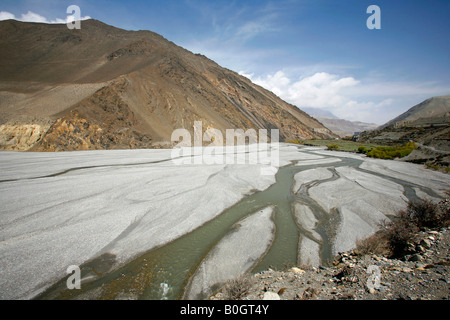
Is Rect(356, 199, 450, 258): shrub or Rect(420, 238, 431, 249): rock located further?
Rect(356, 199, 450, 258): shrub

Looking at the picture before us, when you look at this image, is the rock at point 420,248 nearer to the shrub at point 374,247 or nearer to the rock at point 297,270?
the shrub at point 374,247

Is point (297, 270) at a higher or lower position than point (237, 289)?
lower

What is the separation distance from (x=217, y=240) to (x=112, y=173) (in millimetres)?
11568

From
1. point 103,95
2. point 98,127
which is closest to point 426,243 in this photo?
point 98,127

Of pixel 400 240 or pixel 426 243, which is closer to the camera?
pixel 426 243

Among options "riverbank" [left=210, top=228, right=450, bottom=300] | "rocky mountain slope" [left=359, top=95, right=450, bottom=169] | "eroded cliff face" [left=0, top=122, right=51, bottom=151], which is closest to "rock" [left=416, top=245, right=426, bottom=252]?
"riverbank" [left=210, top=228, right=450, bottom=300]

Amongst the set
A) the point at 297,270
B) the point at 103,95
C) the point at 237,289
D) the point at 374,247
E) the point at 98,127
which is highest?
the point at 103,95

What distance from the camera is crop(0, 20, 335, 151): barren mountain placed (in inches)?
1251

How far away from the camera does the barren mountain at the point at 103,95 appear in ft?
104

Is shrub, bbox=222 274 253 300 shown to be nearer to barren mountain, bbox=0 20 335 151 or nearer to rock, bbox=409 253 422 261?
rock, bbox=409 253 422 261

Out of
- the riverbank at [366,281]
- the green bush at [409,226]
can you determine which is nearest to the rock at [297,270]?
the riverbank at [366,281]

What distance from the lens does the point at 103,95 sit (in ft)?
128

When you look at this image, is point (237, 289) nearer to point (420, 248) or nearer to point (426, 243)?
point (420, 248)
